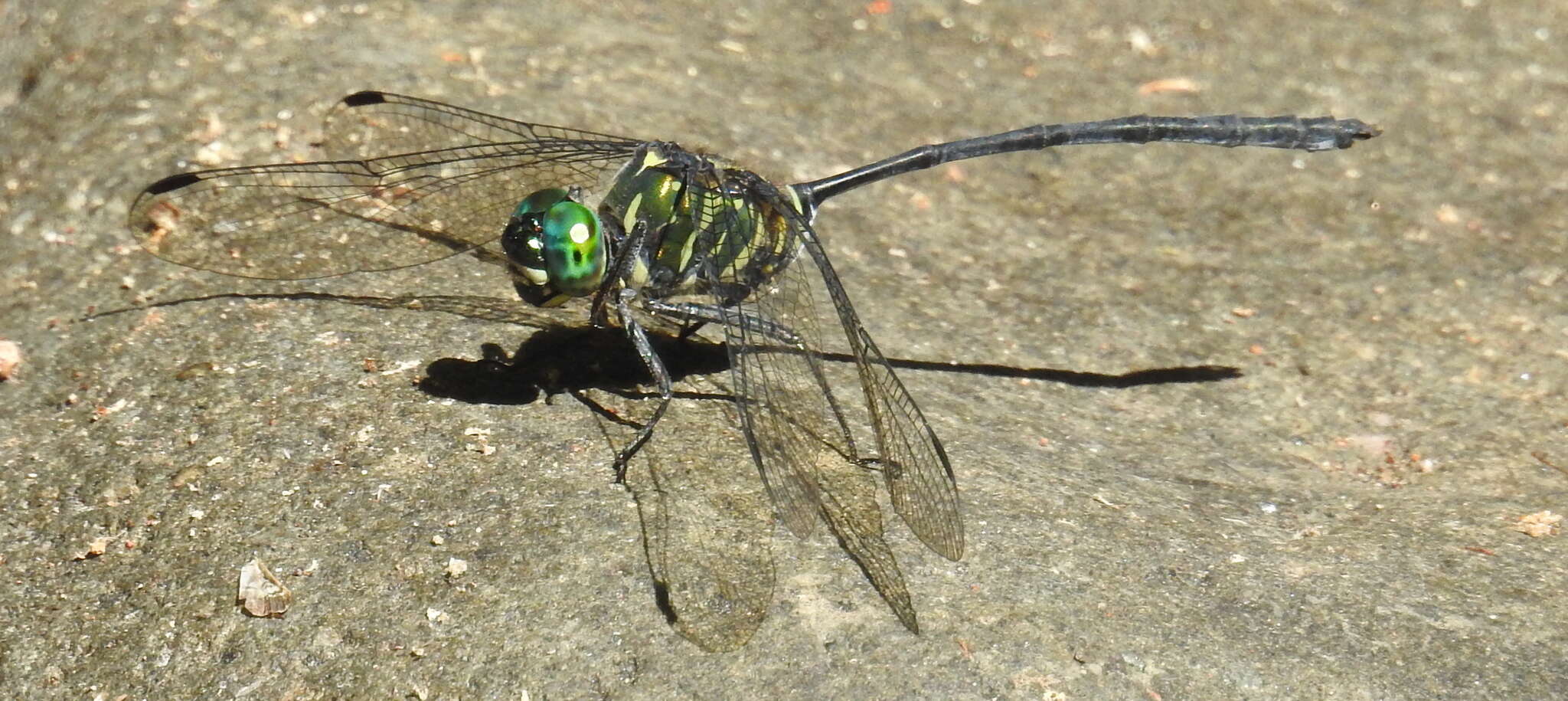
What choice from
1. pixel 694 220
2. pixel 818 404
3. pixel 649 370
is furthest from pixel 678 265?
pixel 818 404

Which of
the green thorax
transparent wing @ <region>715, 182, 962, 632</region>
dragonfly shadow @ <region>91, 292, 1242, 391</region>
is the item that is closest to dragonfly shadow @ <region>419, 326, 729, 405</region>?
dragonfly shadow @ <region>91, 292, 1242, 391</region>

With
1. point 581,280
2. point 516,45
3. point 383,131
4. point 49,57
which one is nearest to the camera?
point 581,280

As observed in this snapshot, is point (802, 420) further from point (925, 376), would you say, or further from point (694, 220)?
point (925, 376)

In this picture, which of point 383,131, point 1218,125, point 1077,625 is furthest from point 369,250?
point 1218,125

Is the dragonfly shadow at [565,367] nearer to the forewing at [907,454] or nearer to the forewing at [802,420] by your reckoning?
the forewing at [802,420]

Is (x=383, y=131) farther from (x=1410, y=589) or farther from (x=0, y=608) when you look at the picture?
(x=1410, y=589)

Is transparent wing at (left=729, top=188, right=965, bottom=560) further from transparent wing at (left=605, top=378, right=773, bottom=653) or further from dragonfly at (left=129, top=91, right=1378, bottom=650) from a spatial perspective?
transparent wing at (left=605, top=378, right=773, bottom=653)
